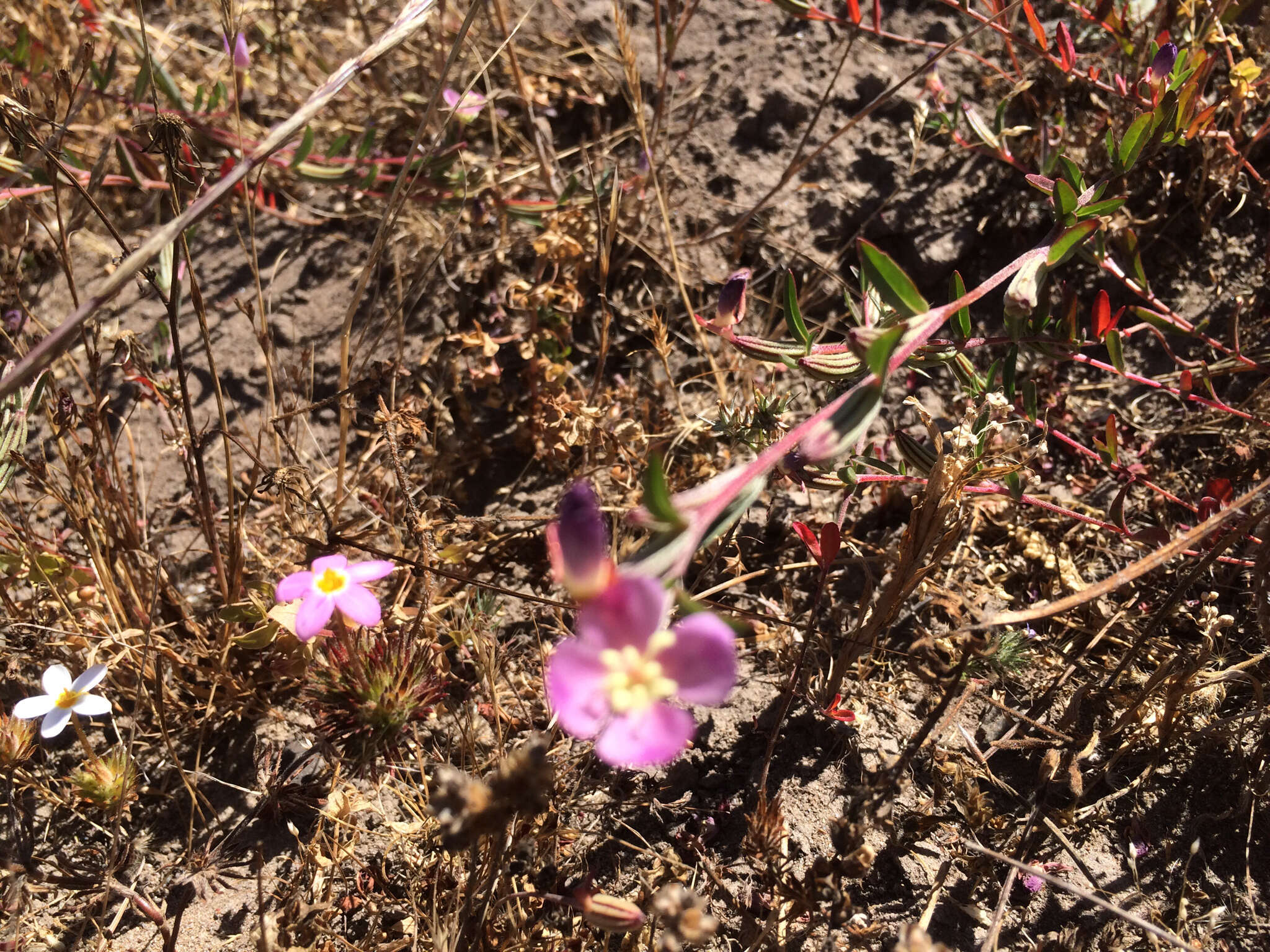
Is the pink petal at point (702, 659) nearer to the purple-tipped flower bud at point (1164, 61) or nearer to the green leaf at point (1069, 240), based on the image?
the green leaf at point (1069, 240)

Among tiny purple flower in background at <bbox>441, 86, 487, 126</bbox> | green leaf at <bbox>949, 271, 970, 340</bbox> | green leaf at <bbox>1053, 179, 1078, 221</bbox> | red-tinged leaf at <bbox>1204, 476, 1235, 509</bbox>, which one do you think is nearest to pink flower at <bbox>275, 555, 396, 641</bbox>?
green leaf at <bbox>949, 271, 970, 340</bbox>

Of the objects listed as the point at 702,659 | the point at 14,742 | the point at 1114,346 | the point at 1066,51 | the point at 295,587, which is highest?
the point at 1066,51

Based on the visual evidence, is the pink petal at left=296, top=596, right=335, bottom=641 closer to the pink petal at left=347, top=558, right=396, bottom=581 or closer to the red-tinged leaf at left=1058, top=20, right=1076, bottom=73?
the pink petal at left=347, top=558, right=396, bottom=581

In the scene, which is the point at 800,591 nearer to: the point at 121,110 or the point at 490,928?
the point at 490,928

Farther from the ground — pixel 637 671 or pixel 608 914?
pixel 637 671

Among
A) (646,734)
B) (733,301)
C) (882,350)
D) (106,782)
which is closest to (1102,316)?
(733,301)

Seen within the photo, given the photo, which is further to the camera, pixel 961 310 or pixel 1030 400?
pixel 1030 400

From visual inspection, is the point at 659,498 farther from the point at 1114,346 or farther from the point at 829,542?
the point at 1114,346
